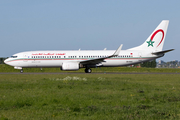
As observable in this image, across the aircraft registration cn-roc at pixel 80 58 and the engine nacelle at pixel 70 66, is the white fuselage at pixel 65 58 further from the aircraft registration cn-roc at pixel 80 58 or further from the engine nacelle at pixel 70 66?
the engine nacelle at pixel 70 66

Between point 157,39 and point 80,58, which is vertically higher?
point 157,39

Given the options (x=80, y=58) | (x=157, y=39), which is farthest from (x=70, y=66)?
(x=157, y=39)

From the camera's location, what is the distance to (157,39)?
43375 mm

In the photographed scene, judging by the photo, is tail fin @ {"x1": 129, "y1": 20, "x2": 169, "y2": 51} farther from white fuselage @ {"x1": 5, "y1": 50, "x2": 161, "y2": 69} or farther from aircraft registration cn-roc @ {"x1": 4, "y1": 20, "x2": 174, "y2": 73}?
white fuselage @ {"x1": 5, "y1": 50, "x2": 161, "y2": 69}

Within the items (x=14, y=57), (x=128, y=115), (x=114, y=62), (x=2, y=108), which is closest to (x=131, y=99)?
(x=128, y=115)

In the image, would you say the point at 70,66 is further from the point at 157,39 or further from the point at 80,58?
the point at 157,39

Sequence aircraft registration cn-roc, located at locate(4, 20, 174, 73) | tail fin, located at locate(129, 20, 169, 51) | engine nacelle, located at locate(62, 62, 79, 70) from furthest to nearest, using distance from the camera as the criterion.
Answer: tail fin, located at locate(129, 20, 169, 51), aircraft registration cn-roc, located at locate(4, 20, 174, 73), engine nacelle, located at locate(62, 62, 79, 70)

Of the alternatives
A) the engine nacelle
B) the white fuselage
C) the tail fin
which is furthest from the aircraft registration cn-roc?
the tail fin

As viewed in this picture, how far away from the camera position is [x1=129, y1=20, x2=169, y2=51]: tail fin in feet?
142

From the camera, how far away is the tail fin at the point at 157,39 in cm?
4334

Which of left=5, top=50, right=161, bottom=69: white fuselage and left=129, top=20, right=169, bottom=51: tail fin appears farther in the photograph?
left=129, top=20, right=169, bottom=51: tail fin

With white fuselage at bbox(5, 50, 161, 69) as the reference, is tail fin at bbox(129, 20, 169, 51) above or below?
above

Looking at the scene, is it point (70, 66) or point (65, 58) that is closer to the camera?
point (70, 66)

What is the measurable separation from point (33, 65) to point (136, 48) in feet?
60.6
